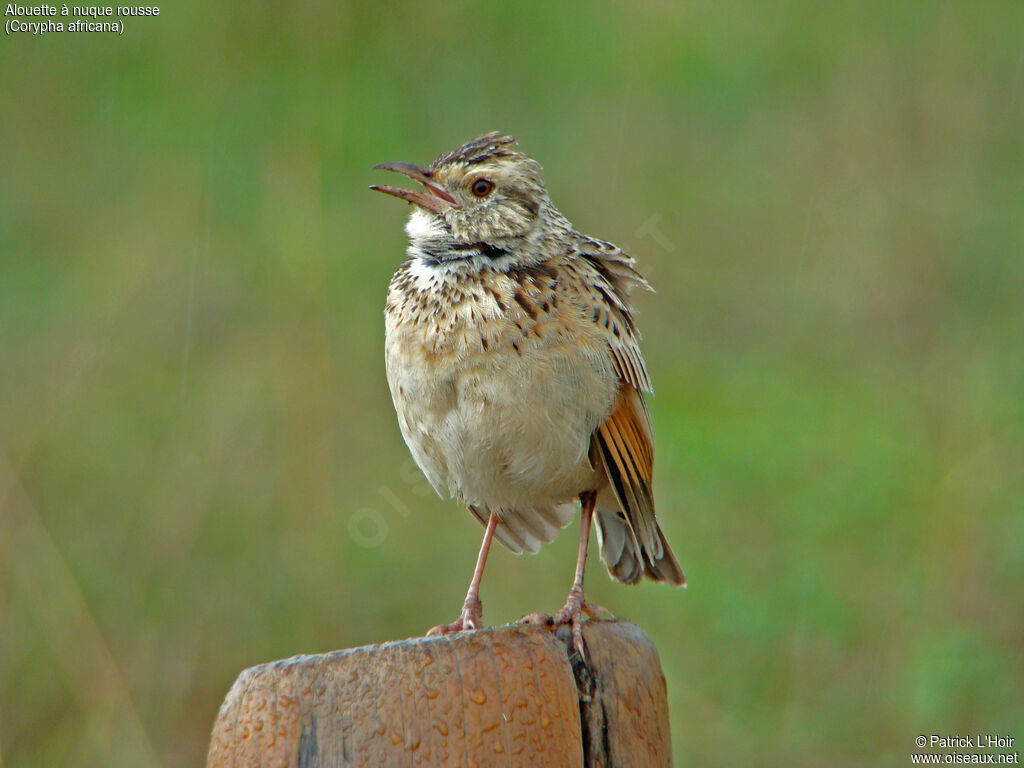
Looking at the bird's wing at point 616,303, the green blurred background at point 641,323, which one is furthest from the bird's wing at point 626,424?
the green blurred background at point 641,323

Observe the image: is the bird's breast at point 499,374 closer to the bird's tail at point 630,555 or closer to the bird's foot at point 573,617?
the bird's tail at point 630,555

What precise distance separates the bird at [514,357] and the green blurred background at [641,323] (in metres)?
2.26

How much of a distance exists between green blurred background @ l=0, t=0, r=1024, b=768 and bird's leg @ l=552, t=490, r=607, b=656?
1994mm

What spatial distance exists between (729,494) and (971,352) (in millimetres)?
2147

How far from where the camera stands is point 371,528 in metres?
7.45

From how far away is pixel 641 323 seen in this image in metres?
9.57

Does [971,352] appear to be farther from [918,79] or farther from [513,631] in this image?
[513,631]

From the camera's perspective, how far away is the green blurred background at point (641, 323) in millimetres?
6926

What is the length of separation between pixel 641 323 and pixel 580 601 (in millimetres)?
5526

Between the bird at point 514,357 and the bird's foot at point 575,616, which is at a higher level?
the bird at point 514,357

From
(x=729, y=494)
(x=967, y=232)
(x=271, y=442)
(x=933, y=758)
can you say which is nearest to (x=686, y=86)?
(x=967, y=232)

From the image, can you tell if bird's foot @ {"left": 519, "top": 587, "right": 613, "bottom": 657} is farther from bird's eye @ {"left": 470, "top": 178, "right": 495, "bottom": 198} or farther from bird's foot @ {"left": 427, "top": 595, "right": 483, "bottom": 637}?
bird's eye @ {"left": 470, "top": 178, "right": 495, "bottom": 198}

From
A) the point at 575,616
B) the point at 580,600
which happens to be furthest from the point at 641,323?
the point at 575,616

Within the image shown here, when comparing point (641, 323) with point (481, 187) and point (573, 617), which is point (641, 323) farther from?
point (573, 617)
